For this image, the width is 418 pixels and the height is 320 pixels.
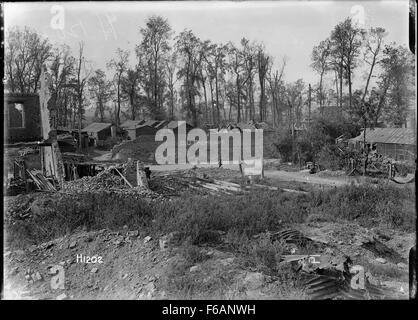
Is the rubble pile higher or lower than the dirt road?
lower

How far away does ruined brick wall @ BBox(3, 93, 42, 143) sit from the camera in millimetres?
6102

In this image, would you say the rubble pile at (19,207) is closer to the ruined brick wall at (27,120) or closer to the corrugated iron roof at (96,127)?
the ruined brick wall at (27,120)

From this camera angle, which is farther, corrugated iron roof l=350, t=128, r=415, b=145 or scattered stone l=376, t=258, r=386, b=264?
corrugated iron roof l=350, t=128, r=415, b=145

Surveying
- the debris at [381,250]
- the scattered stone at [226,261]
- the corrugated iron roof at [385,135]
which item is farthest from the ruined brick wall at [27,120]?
the corrugated iron roof at [385,135]

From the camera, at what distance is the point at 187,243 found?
15.7ft

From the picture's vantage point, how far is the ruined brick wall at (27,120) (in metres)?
6.10

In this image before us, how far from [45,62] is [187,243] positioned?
12.9 feet

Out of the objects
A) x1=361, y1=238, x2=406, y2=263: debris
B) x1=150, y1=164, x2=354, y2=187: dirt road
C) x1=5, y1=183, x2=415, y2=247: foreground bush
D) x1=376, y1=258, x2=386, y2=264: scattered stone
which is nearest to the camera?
x1=376, y1=258, x2=386, y2=264: scattered stone

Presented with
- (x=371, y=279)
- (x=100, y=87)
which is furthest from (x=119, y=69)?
(x=371, y=279)

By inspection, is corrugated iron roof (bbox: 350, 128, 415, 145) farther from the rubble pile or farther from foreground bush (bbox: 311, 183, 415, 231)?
the rubble pile

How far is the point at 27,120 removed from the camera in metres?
6.29

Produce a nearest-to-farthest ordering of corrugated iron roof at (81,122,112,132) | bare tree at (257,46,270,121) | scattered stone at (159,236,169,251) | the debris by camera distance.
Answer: scattered stone at (159,236,169,251) < the debris < bare tree at (257,46,270,121) < corrugated iron roof at (81,122,112,132)

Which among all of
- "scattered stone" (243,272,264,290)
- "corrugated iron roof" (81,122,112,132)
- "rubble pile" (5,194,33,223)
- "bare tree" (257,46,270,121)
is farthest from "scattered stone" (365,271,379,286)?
"corrugated iron roof" (81,122,112,132)

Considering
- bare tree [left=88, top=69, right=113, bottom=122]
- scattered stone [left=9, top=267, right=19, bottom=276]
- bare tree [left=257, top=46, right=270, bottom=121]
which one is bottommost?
scattered stone [left=9, top=267, right=19, bottom=276]
